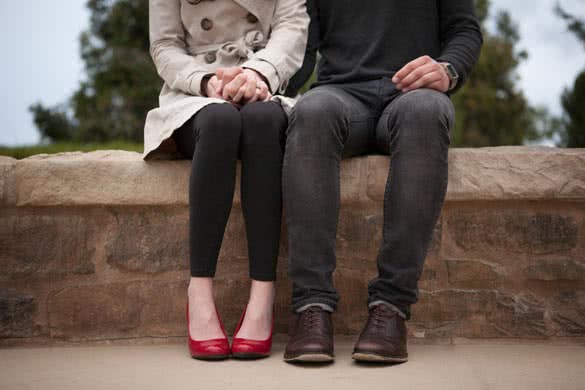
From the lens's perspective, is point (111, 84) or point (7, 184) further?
point (111, 84)

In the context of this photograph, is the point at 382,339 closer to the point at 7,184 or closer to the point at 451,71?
the point at 451,71

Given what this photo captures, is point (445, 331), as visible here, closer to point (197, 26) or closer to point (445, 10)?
point (445, 10)

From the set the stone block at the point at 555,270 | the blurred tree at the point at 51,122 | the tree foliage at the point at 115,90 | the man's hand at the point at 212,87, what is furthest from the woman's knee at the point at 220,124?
the blurred tree at the point at 51,122

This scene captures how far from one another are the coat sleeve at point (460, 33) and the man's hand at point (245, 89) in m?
0.57

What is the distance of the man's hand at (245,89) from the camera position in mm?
1948

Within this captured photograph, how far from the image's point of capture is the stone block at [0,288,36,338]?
2.13 metres

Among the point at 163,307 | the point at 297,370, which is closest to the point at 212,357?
the point at 297,370

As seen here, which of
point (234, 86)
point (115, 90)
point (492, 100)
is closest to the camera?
point (234, 86)

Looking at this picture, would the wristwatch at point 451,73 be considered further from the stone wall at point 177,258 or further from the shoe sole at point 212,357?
the shoe sole at point 212,357

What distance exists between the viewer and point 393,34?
7.31 ft

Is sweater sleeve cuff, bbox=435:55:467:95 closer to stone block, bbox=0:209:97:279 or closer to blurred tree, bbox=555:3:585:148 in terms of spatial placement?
stone block, bbox=0:209:97:279

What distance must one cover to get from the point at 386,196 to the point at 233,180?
412 millimetres

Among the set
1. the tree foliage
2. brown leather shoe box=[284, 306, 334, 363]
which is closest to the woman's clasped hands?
brown leather shoe box=[284, 306, 334, 363]

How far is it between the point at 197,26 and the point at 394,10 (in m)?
0.63
